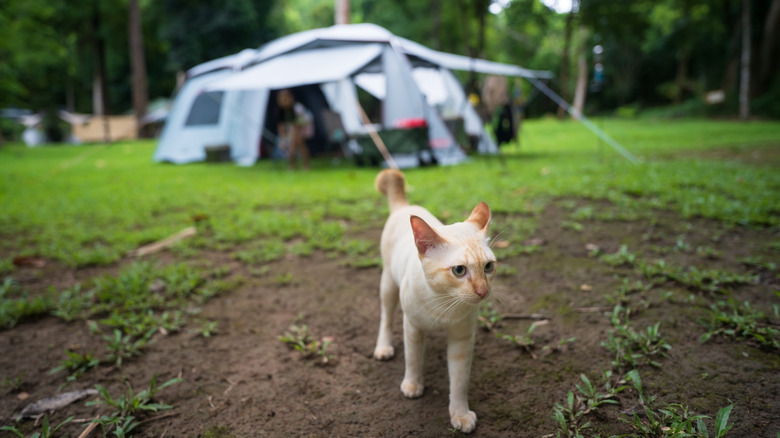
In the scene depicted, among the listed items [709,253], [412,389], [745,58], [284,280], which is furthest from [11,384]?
[745,58]

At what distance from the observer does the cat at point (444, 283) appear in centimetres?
150

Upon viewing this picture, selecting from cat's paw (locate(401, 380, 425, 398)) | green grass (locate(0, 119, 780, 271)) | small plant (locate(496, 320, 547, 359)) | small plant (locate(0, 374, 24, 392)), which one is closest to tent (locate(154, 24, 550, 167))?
green grass (locate(0, 119, 780, 271))

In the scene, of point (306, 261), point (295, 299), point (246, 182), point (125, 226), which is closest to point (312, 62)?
point (246, 182)

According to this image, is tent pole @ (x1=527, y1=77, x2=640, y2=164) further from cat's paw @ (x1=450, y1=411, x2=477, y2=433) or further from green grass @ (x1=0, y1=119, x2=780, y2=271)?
cat's paw @ (x1=450, y1=411, x2=477, y2=433)

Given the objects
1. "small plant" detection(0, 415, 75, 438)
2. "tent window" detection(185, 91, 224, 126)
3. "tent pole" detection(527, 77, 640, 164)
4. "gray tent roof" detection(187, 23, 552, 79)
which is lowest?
"small plant" detection(0, 415, 75, 438)

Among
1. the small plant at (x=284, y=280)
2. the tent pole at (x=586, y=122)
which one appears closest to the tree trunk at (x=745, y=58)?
Result: the tent pole at (x=586, y=122)

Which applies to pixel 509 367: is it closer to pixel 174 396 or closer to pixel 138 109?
pixel 174 396

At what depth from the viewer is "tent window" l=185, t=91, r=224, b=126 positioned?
11.5 m

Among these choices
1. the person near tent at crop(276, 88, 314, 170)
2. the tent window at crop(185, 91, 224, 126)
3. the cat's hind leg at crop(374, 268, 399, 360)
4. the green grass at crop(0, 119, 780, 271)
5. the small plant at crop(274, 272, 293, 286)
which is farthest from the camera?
the tent window at crop(185, 91, 224, 126)

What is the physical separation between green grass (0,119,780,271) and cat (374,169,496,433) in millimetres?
1814

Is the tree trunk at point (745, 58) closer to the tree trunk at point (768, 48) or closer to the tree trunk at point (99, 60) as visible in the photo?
the tree trunk at point (768, 48)

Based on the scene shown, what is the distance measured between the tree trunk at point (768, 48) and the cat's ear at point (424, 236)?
19.7 metres

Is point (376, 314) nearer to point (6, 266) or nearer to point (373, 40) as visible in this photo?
point (6, 266)

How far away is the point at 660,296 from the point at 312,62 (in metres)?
7.39
